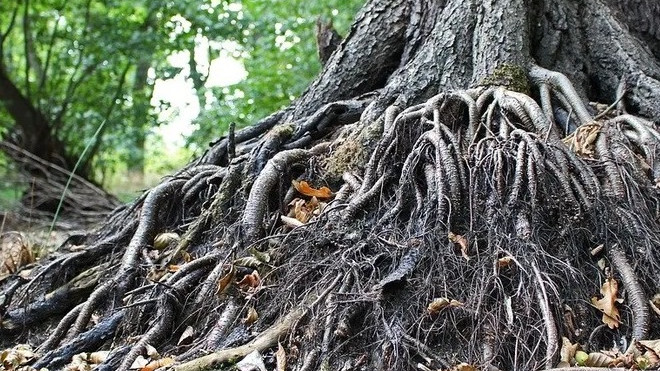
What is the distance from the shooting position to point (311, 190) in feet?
12.3

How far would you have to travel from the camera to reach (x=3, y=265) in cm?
485

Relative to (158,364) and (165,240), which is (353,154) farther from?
(158,364)

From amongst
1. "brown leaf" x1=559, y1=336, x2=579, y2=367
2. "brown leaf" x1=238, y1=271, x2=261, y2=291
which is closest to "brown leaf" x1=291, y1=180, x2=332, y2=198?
"brown leaf" x1=238, y1=271, x2=261, y2=291

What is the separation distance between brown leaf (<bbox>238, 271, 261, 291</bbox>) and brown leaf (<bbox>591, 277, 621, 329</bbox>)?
140cm

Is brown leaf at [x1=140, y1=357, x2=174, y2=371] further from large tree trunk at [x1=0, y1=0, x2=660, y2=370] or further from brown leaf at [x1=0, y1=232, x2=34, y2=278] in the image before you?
brown leaf at [x1=0, y1=232, x2=34, y2=278]

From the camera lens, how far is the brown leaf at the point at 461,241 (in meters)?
3.03

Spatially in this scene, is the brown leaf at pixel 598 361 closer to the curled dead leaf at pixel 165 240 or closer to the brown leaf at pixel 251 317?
the brown leaf at pixel 251 317

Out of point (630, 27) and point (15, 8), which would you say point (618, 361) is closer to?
point (630, 27)

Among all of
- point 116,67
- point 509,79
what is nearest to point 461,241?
point 509,79

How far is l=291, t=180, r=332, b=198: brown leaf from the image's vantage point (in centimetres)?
373

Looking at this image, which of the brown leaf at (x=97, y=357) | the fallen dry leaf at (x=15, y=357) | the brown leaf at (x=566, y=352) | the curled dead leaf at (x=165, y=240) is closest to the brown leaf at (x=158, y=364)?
the brown leaf at (x=97, y=357)

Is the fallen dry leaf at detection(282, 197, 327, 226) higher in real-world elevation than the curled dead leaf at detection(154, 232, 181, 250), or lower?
higher

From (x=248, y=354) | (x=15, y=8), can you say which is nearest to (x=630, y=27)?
(x=248, y=354)

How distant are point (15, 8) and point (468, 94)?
293 inches
